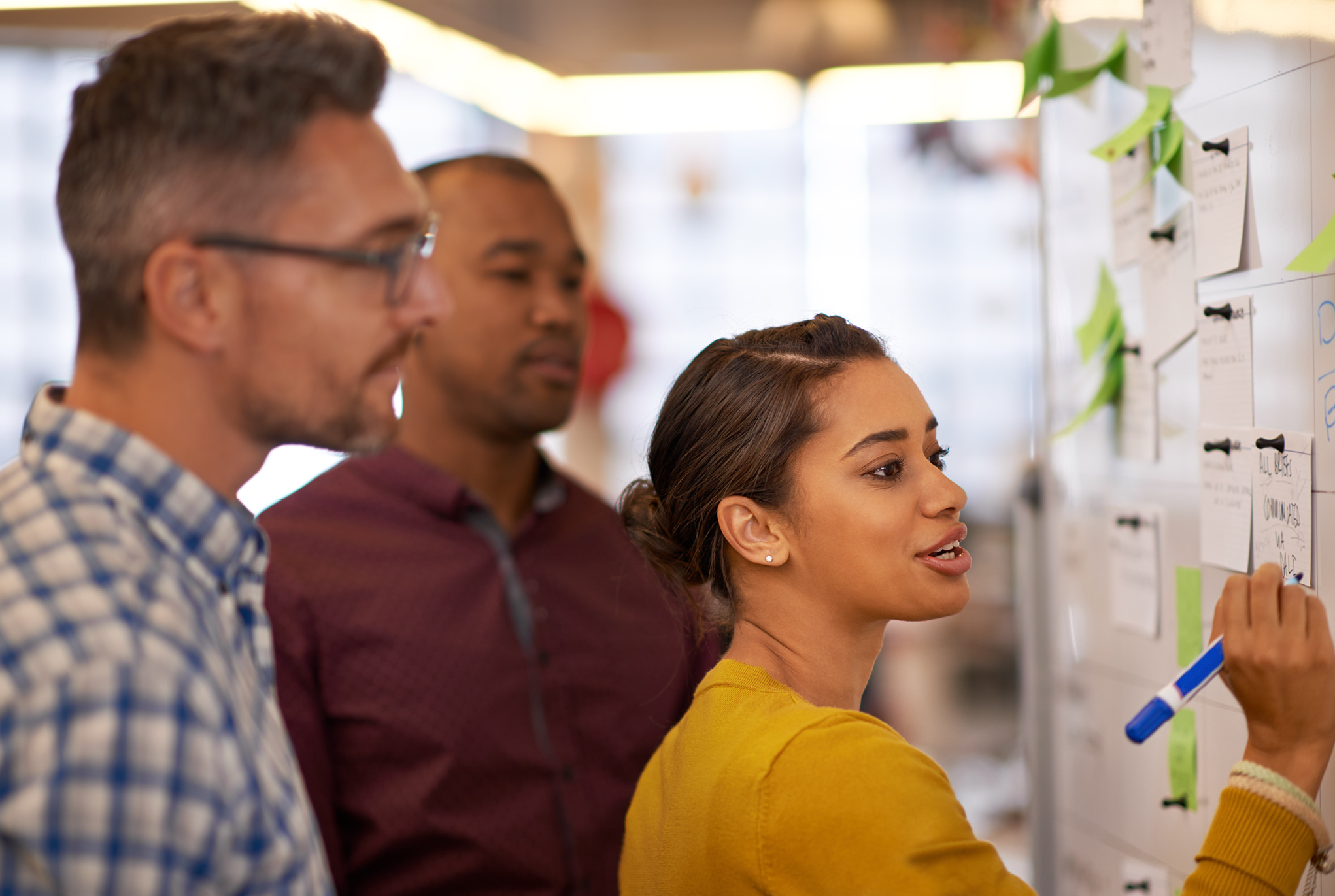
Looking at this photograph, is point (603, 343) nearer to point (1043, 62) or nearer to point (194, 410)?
point (1043, 62)

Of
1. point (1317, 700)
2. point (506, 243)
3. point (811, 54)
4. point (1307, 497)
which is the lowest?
point (1317, 700)

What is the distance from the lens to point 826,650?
1.22 meters

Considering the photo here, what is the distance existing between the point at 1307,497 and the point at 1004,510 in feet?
14.5

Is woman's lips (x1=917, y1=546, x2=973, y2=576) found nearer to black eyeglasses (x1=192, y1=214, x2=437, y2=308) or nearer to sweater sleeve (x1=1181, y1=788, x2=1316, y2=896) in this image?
sweater sleeve (x1=1181, y1=788, x2=1316, y2=896)

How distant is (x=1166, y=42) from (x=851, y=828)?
0.96 m

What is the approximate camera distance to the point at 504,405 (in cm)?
187

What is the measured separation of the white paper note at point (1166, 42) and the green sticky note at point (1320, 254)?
307 mm

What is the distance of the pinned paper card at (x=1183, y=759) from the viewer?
1.38 metres

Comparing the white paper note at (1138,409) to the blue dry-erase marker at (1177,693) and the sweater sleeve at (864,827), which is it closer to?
the blue dry-erase marker at (1177,693)

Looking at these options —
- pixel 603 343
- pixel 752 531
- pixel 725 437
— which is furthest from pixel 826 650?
pixel 603 343

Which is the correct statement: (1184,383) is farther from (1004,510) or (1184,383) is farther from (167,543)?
(1004,510)

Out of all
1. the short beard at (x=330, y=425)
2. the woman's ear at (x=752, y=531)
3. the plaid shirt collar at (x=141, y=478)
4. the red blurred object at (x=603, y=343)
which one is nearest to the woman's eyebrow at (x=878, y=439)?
the woman's ear at (x=752, y=531)

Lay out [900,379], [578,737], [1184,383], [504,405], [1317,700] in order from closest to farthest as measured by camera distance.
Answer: [1317,700], [900,379], [1184,383], [578,737], [504,405]

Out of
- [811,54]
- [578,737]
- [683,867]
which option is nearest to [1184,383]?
[683,867]
